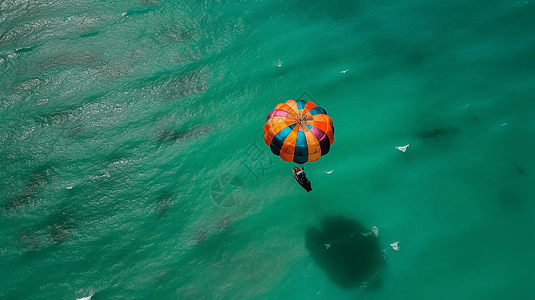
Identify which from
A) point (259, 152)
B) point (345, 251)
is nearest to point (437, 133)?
point (345, 251)

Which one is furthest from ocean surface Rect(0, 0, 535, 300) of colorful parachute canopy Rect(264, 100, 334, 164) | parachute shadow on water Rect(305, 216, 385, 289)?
Result: colorful parachute canopy Rect(264, 100, 334, 164)

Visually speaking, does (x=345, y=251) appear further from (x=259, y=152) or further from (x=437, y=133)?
(x=437, y=133)

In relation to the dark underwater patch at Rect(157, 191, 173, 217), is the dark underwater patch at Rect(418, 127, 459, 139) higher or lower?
lower

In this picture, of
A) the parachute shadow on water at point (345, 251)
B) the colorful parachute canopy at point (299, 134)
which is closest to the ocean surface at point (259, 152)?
the parachute shadow on water at point (345, 251)

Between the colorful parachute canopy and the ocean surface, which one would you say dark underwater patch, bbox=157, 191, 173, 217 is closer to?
the ocean surface

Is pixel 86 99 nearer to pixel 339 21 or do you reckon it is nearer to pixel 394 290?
pixel 339 21

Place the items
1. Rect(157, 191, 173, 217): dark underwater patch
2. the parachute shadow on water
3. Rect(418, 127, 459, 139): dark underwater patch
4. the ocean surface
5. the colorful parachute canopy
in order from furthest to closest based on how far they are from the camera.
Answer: Rect(418, 127, 459, 139): dark underwater patch
Rect(157, 191, 173, 217): dark underwater patch
the ocean surface
the parachute shadow on water
the colorful parachute canopy

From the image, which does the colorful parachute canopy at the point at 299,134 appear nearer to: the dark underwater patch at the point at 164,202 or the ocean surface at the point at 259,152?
the ocean surface at the point at 259,152
